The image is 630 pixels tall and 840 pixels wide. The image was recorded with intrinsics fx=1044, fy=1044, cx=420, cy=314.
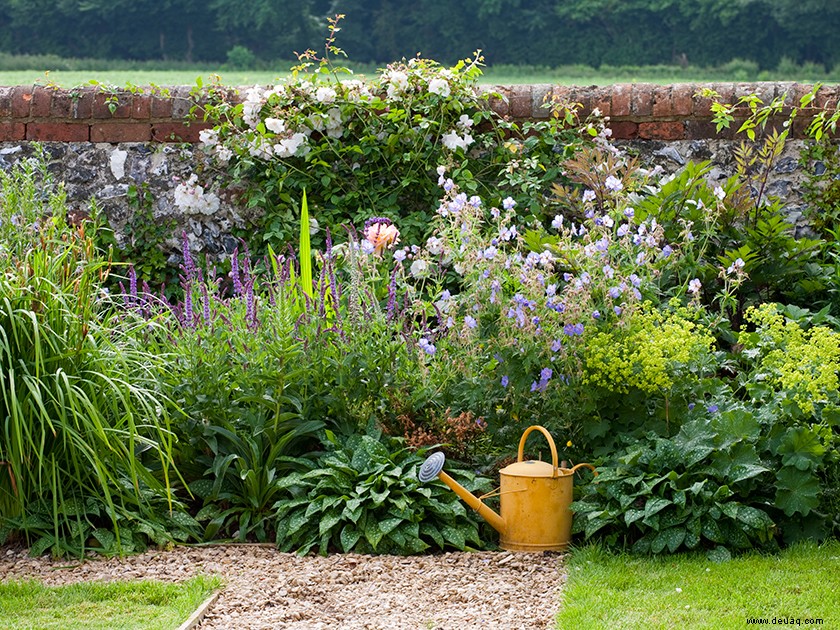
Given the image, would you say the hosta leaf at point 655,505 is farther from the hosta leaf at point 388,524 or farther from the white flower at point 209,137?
the white flower at point 209,137

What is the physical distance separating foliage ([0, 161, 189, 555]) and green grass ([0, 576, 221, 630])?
11.5 inches

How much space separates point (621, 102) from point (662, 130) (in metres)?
0.29

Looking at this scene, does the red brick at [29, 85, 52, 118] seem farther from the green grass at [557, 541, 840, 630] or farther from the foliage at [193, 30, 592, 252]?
the green grass at [557, 541, 840, 630]

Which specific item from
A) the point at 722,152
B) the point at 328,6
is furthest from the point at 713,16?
the point at 722,152

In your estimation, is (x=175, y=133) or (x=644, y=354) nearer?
(x=644, y=354)

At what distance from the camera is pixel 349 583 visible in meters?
3.37

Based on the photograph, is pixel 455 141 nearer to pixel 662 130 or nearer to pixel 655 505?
pixel 662 130

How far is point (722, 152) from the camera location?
19.7 feet

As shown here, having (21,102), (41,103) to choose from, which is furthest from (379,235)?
(21,102)

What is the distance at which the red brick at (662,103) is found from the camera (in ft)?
19.7

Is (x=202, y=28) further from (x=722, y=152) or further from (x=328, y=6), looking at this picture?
(x=722, y=152)

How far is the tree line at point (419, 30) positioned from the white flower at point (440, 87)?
57.7 feet

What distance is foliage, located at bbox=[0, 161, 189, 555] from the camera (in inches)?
137

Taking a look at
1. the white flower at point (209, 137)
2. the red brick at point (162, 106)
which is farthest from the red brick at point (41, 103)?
the white flower at point (209, 137)
